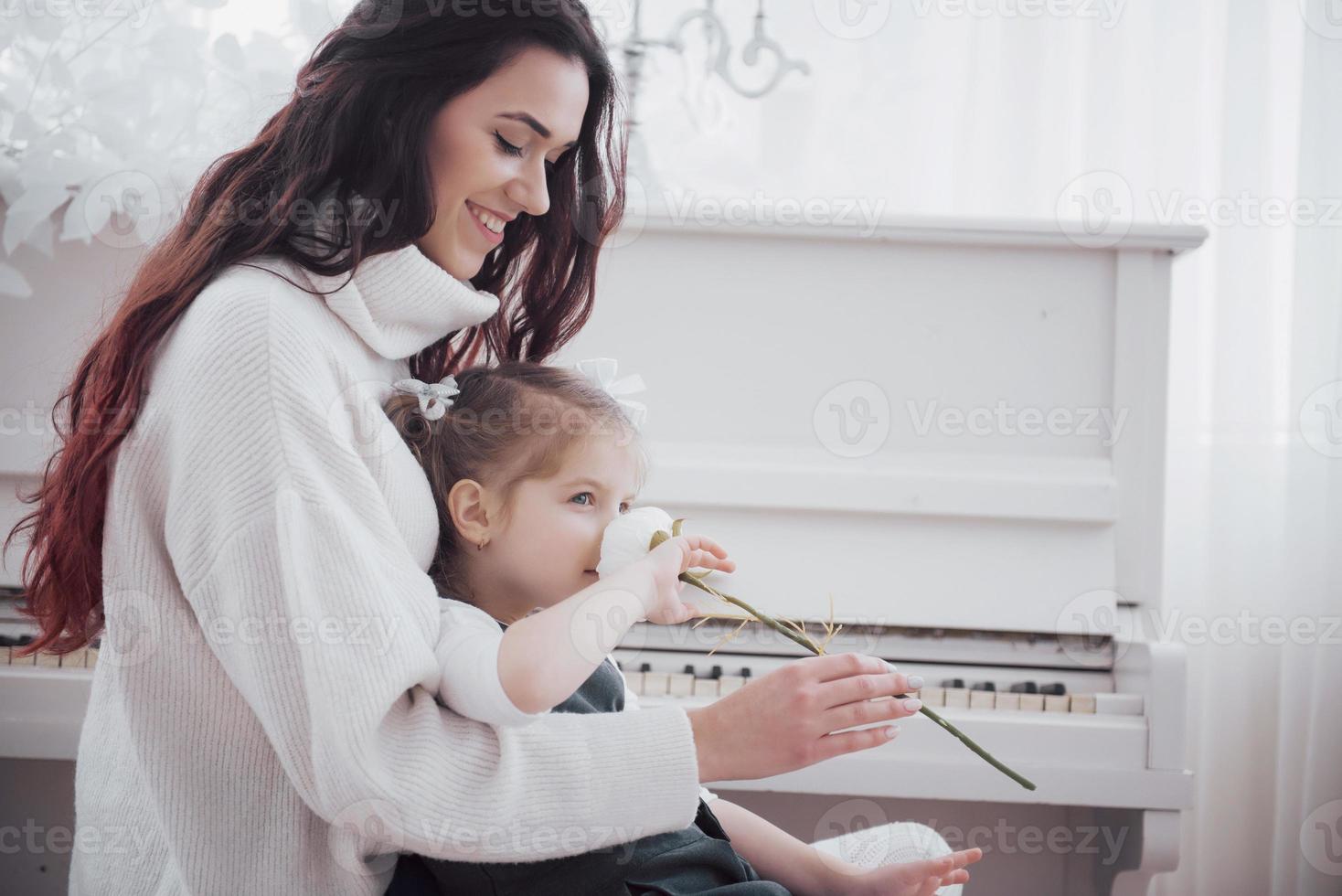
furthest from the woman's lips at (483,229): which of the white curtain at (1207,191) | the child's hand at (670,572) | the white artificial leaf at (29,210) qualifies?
the white curtain at (1207,191)

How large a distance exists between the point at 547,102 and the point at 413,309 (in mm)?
263

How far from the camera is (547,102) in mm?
1160

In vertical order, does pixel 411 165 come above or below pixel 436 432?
above

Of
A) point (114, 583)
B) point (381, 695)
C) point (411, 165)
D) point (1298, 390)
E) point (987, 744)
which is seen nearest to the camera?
point (381, 695)

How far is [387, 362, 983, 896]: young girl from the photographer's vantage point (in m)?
1.00

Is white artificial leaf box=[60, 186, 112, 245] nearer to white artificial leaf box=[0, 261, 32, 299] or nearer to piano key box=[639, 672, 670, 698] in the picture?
white artificial leaf box=[0, 261, 32, 299]

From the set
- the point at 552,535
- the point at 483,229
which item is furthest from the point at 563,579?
the point at 483,229

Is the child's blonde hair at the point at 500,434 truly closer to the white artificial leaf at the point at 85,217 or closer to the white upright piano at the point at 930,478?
the white upright piano at the point at 930,478

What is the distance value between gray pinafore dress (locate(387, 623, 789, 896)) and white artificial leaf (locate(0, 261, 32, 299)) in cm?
121

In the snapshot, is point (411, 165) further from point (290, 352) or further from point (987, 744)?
point (987, 744)

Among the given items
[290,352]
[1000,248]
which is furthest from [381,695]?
[1000,248]

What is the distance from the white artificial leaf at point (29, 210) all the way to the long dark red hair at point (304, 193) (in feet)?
2.45

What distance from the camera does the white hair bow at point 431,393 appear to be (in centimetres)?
117

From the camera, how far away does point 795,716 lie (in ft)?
3.34
